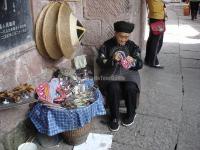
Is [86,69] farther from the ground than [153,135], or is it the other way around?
[86,69]

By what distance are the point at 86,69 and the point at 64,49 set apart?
104 centimetres

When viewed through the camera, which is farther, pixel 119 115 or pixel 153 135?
pixel 119 115

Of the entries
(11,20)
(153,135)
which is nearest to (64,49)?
(11,20)

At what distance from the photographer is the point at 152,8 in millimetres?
5871

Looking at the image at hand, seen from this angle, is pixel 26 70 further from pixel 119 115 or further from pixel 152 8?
pixel 152 8

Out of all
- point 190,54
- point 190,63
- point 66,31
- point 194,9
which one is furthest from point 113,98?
point 194,9

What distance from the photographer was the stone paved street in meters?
3.64

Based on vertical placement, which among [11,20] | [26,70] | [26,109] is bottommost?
[26,109]

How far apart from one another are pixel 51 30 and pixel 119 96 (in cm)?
123

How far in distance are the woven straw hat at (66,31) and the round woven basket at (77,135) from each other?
3.36 feet

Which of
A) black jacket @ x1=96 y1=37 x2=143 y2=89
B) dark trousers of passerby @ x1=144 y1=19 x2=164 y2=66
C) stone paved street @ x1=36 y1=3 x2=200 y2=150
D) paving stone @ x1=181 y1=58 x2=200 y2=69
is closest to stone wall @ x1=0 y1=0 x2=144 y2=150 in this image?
black jacket @ x1=96 y1=37 x2=143 y2=89

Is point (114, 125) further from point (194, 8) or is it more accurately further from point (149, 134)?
point (194, 8)

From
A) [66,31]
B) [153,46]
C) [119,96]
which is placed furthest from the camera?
[153,46]

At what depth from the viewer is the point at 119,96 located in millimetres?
4035
